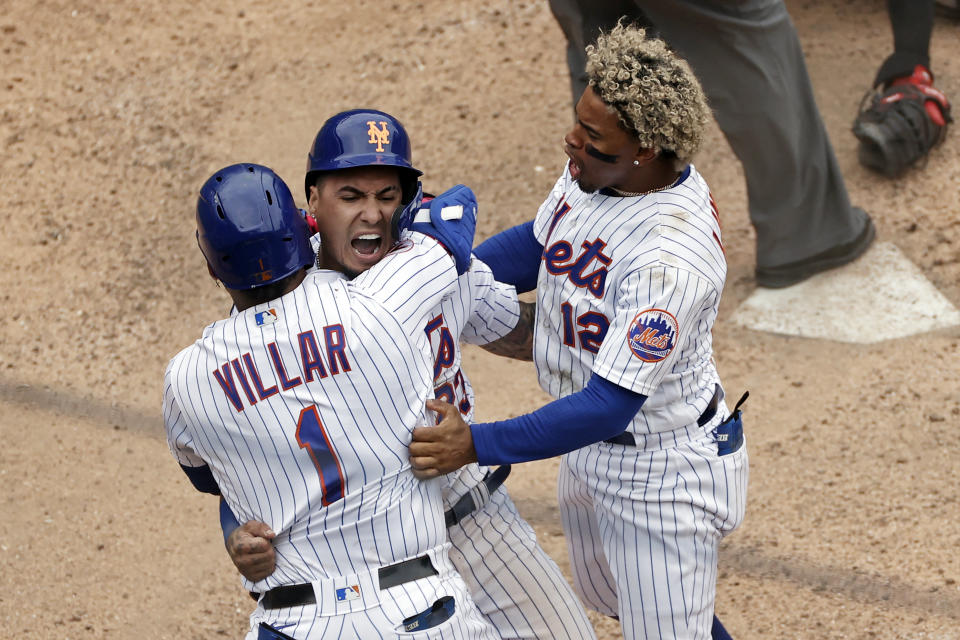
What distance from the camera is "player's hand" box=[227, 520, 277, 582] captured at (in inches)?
95.0

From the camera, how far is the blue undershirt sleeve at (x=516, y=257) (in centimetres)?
318

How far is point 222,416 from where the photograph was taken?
2354mm

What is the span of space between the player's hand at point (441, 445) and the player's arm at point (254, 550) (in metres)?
0.36

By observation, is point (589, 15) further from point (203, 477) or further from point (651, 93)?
point (203, 477)

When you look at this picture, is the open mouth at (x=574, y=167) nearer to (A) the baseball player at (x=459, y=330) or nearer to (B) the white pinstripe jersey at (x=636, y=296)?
(B) the white pinstripe jersey at (x=636, y=296)

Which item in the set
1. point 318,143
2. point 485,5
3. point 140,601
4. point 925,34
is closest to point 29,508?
point 140,601

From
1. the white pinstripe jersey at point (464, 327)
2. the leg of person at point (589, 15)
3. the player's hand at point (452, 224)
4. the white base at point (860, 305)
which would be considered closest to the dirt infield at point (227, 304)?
the white base at point (860, 305)

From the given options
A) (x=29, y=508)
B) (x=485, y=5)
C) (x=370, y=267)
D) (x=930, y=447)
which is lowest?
(x=930, y=447)

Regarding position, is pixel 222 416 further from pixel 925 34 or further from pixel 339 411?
pixel 925 34

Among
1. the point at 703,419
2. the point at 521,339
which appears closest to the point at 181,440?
the point at 521,339

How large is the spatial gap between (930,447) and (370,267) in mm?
2936

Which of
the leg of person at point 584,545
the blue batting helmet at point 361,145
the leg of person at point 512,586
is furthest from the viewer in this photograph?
the leg of person at point 584,545

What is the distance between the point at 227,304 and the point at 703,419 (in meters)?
3.63

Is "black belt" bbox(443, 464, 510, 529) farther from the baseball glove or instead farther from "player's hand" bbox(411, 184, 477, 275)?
the baseball glove
